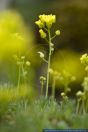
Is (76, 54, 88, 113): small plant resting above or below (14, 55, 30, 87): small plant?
below

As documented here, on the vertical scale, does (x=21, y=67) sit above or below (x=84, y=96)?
above

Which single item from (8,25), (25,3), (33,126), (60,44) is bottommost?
(33,126)

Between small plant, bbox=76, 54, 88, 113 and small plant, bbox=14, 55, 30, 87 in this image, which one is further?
small plant, bbox=14, 55, 30, 87

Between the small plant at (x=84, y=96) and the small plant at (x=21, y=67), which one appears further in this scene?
the small plant at (x=21, y=67)

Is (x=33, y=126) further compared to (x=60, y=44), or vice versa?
(x=60, y=44)

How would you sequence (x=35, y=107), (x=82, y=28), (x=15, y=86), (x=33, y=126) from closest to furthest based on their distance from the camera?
(x=33, y=126)
(x=35, y=107)
(x=15, y=86)
(x=82, y=28)

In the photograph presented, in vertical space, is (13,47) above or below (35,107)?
above

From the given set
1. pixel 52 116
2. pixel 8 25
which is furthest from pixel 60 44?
pixel 52 116

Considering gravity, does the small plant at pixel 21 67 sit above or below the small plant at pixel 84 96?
above

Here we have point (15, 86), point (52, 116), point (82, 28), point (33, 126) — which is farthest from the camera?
point (82, 28)

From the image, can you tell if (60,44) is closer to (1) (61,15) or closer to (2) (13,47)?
(1) (61,15)

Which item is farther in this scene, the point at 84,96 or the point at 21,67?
the point at 21,67
